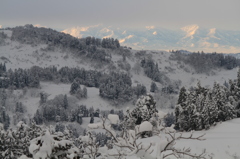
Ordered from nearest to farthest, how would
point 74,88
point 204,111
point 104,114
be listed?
point 104,114 < point 204,111 < point 74,88

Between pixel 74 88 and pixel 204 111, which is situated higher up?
pixel 204 111

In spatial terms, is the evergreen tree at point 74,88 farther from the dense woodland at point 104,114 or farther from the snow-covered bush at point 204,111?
the snow-covered bush at point 204,111

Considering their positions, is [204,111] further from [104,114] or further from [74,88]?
[74,88]

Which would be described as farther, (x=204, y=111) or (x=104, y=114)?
(x=204, y=111)

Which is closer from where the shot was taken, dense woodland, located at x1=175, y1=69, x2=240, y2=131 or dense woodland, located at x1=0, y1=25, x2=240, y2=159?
dense woodland, located at x1=0, y1=25, x2=240, y2=159

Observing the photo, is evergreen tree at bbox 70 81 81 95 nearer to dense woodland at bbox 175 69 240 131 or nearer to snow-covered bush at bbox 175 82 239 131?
dense woodland at bbox 175 69 240 131

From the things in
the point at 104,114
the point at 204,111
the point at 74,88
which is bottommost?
the point at 74,88

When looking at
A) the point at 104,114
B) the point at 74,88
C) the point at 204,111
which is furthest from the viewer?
the point at 74,88

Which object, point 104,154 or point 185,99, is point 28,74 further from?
point 104,154

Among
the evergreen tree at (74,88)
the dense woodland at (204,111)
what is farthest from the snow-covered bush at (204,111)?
the evergreen tree at (74,88)

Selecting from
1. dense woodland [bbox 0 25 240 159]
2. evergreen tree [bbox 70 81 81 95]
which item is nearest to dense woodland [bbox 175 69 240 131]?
dense woodland [bbox 0 25 240 159]

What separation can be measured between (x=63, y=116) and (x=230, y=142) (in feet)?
304

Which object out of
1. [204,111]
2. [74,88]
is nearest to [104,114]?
[204,111]

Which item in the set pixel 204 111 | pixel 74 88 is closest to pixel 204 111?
pixel 204 111
